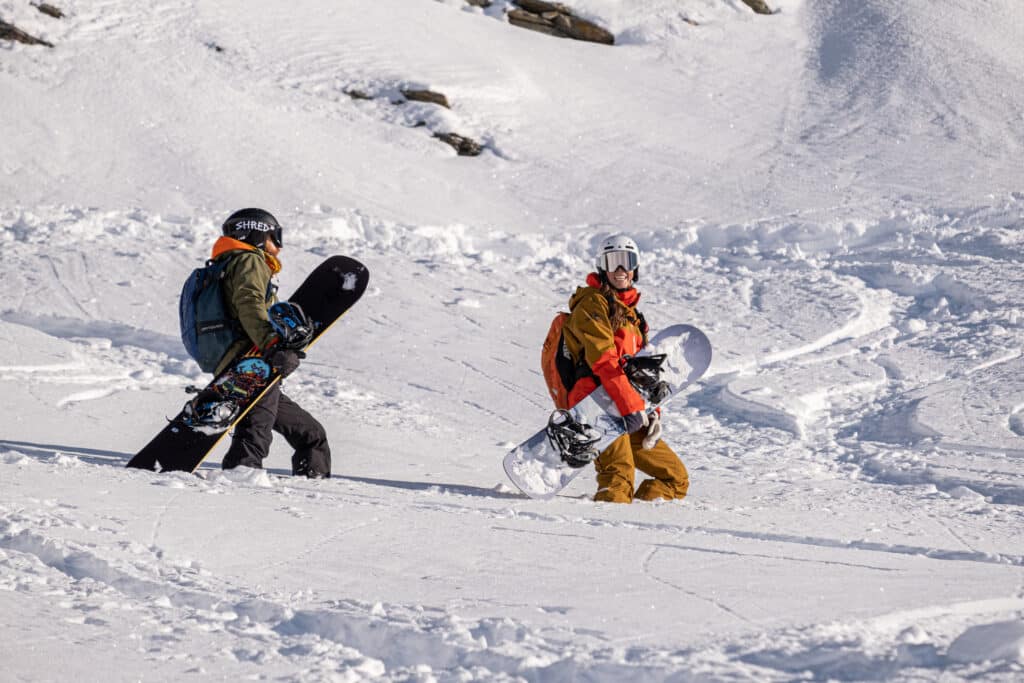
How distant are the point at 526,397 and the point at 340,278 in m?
2.69

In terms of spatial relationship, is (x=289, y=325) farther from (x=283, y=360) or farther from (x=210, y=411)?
(x=210, y=411)

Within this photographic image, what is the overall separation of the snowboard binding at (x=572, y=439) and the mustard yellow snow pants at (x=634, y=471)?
10cm

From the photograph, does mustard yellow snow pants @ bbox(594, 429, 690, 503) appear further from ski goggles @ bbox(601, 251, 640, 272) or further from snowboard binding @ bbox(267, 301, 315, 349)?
snowboard binding @ bbox(267, 301, 315, 349)

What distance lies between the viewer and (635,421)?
565 cm

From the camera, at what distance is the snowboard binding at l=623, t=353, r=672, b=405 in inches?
229

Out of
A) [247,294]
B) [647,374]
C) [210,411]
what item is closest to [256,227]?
[247,294]

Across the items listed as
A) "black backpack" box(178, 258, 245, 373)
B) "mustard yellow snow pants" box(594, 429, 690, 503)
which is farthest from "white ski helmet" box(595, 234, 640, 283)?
"black backpack" box(178, 258, 245, 373)

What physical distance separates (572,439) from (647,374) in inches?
21.9

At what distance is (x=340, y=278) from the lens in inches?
263

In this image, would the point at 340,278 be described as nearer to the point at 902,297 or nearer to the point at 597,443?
the point at 597,443

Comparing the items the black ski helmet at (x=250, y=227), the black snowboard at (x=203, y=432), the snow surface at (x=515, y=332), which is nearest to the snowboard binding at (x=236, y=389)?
the black snowboard at (x=203, y=432)

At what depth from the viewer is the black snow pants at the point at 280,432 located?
5746 mm

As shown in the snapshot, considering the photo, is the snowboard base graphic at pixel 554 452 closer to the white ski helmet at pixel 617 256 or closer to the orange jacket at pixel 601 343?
the orange jacket at pixel 601 343

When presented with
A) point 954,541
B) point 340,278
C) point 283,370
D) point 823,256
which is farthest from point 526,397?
point 823,256
